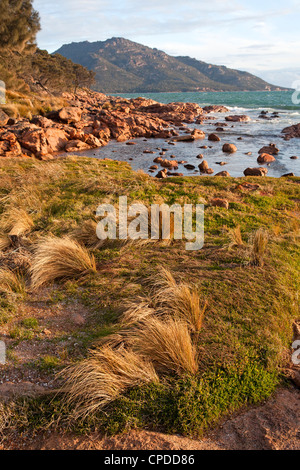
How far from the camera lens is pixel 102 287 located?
16.1ft

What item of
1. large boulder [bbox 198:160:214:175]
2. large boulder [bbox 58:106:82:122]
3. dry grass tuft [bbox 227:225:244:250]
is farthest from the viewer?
large boulder [bbox 58:106:82:122]

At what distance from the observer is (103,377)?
311 centimetres

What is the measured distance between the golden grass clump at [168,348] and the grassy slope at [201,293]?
145 mm

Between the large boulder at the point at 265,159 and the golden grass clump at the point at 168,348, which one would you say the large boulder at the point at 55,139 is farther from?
the golden grass clump at the point at 168,348

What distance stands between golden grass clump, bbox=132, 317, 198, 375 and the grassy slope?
0.15 meters

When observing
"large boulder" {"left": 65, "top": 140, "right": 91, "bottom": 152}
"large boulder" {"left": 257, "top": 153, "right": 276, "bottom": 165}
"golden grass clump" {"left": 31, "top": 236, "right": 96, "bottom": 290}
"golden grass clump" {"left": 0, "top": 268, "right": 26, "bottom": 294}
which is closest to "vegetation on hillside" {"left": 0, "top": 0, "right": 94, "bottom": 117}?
"large boulder" {"left": 65, "top": 140, "right": 91, "bottom": 152}

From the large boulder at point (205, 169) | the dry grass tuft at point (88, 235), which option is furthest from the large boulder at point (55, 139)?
the dry grass tuft at point (88, 235)

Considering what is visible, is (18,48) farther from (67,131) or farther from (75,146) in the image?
(75,146)

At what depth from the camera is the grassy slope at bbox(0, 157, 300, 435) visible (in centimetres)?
295

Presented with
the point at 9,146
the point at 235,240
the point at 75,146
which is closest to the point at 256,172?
the point at 235,240

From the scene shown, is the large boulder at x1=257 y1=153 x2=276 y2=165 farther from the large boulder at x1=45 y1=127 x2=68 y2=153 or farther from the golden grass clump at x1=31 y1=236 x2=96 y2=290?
the golden grass clump at x1=31 y1=236 x2=96 y2=290

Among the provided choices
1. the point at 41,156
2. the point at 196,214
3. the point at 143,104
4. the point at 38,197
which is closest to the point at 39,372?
the point at 196,214

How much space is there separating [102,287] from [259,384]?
8.50ft
